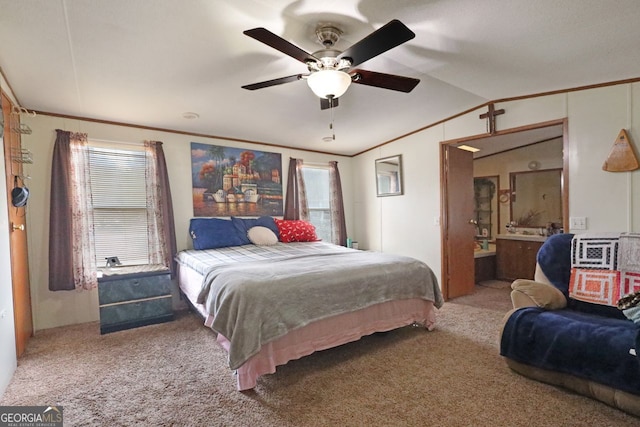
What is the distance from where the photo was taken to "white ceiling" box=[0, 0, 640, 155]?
5.48ft

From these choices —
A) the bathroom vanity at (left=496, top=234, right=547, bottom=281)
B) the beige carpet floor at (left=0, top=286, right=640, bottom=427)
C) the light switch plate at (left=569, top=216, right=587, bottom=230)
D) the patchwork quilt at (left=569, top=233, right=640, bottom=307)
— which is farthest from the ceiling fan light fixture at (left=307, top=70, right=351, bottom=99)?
the bathroom vanity at (left=496, top=234, right=547, bottom=281)

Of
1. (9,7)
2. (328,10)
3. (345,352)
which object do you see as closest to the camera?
(9,7)

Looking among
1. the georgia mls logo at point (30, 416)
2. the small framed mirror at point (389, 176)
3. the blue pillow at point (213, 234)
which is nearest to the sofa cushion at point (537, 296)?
the small framed mirror at point (389, 176)

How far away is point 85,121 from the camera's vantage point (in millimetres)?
3201

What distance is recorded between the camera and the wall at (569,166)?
2.51m

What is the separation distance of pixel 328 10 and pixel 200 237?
2796 millimetres

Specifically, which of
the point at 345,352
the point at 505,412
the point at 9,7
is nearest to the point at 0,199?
the point at 9,7

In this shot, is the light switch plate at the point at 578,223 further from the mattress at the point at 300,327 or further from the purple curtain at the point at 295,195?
the purple curtain at the point at 295,195

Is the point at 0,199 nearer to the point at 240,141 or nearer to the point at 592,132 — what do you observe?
the point at 240,141

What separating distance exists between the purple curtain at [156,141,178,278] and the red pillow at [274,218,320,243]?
53.6 inches

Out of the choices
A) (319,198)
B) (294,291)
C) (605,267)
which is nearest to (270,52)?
(294,291)

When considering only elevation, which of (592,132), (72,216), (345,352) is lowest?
(345,352)

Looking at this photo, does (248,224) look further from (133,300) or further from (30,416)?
(30,416)

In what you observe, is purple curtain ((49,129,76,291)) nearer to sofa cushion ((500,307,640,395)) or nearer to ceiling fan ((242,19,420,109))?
ceiling fan ((242,19,420,109))
